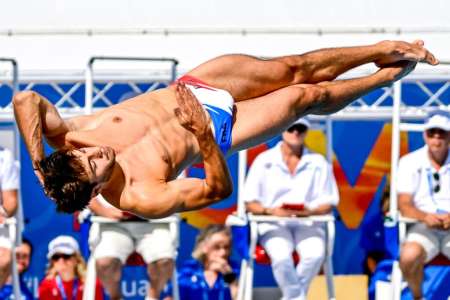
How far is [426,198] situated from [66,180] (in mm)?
3980

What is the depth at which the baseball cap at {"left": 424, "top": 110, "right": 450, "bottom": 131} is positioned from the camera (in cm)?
1031

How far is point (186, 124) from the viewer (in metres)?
6.81

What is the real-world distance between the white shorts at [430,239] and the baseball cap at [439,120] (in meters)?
0.71

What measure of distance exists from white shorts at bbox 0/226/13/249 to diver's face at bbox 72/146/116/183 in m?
3.12

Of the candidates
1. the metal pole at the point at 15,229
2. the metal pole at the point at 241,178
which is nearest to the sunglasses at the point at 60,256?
the metal pole at the point at 15,229

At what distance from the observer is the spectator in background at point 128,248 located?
10.2m

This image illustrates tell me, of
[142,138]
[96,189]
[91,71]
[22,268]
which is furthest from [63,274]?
[96,189]

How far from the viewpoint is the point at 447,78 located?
10.7 m

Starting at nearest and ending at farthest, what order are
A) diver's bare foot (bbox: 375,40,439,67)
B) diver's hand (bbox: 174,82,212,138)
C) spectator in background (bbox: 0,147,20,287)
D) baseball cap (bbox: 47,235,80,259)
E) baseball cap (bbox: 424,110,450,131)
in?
1. diver's hand (bbox: 174,82,212,138)
2. diver's bare foot (bbox: 375,40,439,67)
3. spectator in background (bbox: 0,147,20,287)
4. baseball cap (bbox: 424,110,450,131)
5. baseball cap (bbox: 47,235,80,259)

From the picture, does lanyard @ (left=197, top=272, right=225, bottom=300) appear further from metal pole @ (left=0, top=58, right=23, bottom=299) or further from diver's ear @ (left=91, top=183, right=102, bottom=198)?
diver's ear @ (left=91, top=183, right=102, bottom=198)

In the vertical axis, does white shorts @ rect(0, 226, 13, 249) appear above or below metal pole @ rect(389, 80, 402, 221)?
below

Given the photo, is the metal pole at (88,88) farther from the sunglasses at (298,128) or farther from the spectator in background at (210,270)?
the sunglasses at (298,128)

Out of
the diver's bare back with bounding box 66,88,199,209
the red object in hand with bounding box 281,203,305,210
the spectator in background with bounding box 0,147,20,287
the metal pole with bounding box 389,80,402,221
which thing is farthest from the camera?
the metal pole with bounding box 389,80,402,221

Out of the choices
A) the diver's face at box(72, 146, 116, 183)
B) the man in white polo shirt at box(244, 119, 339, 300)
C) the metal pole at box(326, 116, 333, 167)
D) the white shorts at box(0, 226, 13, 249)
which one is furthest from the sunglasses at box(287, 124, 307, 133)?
the diver's face at box(72, 146, 116, 183)
